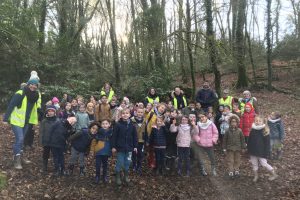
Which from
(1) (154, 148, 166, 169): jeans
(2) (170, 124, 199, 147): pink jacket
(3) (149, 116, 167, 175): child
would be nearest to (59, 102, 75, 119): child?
(3) (149, 116, 167, 175): child

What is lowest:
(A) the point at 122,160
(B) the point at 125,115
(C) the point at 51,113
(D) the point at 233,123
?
(A) the point at 122,160

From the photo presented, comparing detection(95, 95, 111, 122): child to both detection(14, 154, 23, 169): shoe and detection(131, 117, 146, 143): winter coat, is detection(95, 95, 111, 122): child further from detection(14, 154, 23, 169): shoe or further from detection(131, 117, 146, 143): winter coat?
detection(14, 154, 23, 169): shoe

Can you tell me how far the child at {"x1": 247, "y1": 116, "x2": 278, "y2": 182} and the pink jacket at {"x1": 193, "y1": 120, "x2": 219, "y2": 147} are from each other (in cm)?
104

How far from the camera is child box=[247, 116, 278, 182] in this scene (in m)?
9.10

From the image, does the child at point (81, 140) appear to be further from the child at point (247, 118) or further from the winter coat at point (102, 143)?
the child at point (247, 118)

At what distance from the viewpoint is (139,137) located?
927 cm

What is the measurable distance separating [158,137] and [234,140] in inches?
84.4

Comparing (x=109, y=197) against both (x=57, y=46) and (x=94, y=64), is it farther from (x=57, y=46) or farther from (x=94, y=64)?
(x=94, y=64)

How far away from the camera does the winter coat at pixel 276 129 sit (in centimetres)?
1066

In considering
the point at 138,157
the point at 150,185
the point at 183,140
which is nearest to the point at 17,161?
the point at 138,157

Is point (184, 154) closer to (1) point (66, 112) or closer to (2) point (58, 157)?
(2) point (58, 157)

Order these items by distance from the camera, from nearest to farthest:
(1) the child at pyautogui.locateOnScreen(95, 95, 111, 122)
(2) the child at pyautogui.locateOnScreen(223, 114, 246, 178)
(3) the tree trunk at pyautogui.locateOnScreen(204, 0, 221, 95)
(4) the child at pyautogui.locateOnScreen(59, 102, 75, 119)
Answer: (2) the child at pyautogui.locateOnScreen(223, 114, 246, 178)
(4) the child at pyautogui.locateOnScreen(59, 102, 75, 119)
(1) the child at pyautogui.locateOnScreen(95, 95, 111, 122)
(3) the tree trunk at pyautogui.locateOnScreen(204, 0, 221, 95)

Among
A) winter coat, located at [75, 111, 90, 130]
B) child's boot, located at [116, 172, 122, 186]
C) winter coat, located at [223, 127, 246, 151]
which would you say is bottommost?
child's boot, located at [116, 172, 122, 186]

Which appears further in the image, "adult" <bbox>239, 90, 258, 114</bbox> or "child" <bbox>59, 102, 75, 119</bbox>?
"adult" <bbox>239, 90, 258, 114</bbox>
